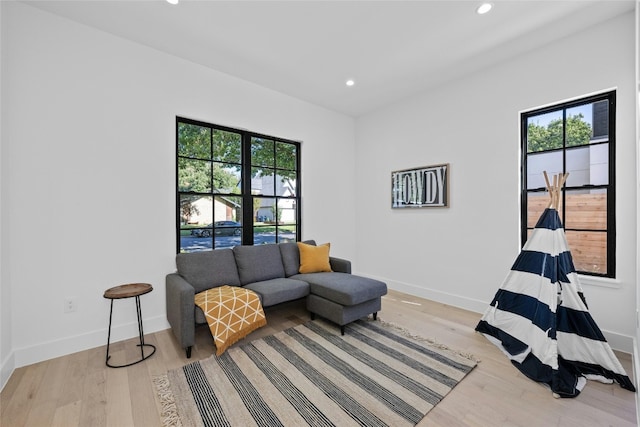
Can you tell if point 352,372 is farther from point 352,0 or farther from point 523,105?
point 523,105

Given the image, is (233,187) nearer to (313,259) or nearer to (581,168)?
(313,259)

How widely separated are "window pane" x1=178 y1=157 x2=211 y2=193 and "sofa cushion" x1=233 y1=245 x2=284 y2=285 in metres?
0.84

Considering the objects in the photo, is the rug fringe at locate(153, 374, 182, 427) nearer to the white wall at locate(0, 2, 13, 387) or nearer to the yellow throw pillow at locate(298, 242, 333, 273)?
the white wall at locate(0, 2, 13, 387)

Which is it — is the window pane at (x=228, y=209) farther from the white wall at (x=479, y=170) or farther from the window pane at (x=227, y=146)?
the white wall at (x=479, y=170)

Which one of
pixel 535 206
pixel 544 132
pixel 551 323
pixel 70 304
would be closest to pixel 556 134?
pixel 544 132

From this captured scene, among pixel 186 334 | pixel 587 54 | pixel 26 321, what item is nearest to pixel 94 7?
pixel 26 321

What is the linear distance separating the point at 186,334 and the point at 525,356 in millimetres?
2799

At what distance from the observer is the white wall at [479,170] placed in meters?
2.41

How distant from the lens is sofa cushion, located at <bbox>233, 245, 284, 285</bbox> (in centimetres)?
314

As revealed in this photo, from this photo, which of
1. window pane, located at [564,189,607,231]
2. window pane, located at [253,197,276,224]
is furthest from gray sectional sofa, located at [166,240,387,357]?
window pane, located at [564,189,607,231]

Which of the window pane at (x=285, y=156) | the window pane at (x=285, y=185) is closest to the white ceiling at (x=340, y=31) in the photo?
the window pane at (x=285, y=156)

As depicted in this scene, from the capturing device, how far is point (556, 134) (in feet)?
9.34

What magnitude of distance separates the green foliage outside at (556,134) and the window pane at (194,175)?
12.0 feet

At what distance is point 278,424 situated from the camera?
1629 millimetres
